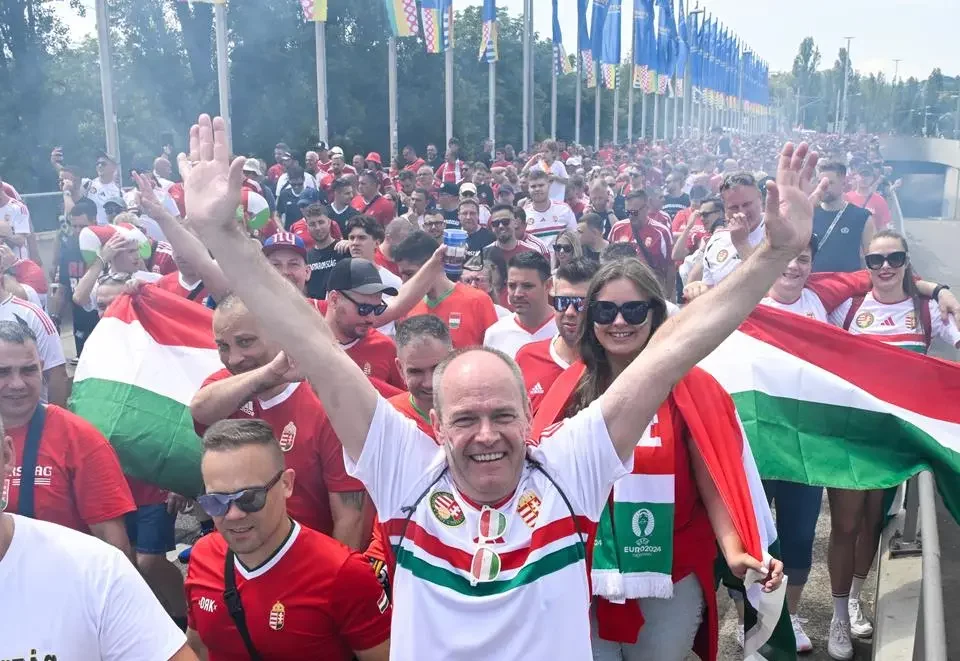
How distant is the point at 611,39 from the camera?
39.3 metres

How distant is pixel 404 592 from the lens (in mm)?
2570

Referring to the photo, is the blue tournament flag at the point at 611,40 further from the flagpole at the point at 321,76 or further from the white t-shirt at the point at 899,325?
the white t-shirt at the point at 899,325

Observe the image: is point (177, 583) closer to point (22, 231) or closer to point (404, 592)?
point (404, 592)

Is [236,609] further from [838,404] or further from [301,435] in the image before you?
[838,404]

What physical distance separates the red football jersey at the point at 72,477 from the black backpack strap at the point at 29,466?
1cm

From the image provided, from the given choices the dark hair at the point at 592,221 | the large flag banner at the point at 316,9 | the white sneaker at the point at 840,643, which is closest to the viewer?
the white sneaker at the point at 840,643

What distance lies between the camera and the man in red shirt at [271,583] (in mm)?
3188

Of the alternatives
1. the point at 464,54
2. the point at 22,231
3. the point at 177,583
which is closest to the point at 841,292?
the point at 177,583

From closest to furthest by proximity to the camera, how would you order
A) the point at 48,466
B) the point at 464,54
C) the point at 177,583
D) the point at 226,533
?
the point at 226,533
the point at 48,466
the point at 177,583
the point at 464,54

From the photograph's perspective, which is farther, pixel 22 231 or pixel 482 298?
pixel 22 231

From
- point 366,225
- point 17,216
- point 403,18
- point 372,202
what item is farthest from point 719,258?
point 403,18

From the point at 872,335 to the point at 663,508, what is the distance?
2.70m

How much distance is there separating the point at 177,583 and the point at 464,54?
47.6 m

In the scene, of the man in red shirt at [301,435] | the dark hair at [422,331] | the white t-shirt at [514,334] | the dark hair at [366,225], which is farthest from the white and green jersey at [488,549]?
the dark hair at [366,225]
